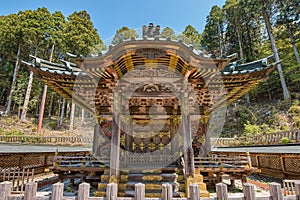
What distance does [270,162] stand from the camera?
10.3m

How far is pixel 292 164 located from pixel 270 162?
66.5 inches

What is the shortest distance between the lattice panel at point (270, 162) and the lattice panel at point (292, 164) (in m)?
0.55

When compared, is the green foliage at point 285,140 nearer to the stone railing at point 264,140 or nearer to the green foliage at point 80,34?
the stone railing at point 264,140

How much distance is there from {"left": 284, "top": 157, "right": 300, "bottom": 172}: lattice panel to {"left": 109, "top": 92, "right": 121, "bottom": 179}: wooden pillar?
8812 mm

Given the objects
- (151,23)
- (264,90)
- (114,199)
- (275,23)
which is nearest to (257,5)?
(275,23)

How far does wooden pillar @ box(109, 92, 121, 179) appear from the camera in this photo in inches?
198

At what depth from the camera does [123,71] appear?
507 centimetres

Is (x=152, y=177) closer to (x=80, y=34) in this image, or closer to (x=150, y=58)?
(x=150, y=58)

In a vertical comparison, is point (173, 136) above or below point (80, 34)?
below

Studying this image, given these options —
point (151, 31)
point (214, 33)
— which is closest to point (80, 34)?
point (214, 33)

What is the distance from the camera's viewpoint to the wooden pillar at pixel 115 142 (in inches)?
198

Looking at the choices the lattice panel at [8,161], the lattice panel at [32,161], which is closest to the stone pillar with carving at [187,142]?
the lattice panel at [32,161]

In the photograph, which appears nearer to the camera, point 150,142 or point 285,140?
point 150,142

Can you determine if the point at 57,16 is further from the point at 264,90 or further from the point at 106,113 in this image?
the point at 264,90
